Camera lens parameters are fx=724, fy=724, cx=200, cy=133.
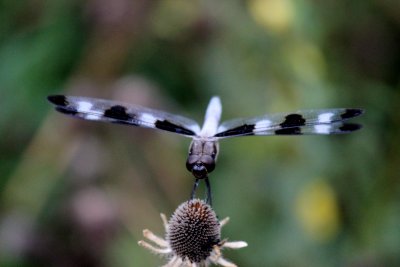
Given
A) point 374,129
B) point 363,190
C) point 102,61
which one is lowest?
point 363,190

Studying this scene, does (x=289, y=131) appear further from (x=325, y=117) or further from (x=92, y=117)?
(x=92, y=117)

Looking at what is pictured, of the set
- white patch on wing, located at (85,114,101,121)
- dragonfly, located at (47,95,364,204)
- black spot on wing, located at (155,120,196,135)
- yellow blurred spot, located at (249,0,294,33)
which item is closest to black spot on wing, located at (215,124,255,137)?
dragonfly, located at (47,95,364,204)

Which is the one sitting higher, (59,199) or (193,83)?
(193,83)

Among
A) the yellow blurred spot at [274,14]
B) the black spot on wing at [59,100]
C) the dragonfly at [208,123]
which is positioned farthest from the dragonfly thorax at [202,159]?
the yellow blurred spot at [274,14]

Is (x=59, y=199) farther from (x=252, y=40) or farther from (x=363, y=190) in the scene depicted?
(x=363, y=190)

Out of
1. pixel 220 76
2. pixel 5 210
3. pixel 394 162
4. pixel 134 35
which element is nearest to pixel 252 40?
pixel 220 76

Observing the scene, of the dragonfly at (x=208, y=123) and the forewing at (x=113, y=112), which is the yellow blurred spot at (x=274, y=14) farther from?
the forewing at (x=113, y=112)
